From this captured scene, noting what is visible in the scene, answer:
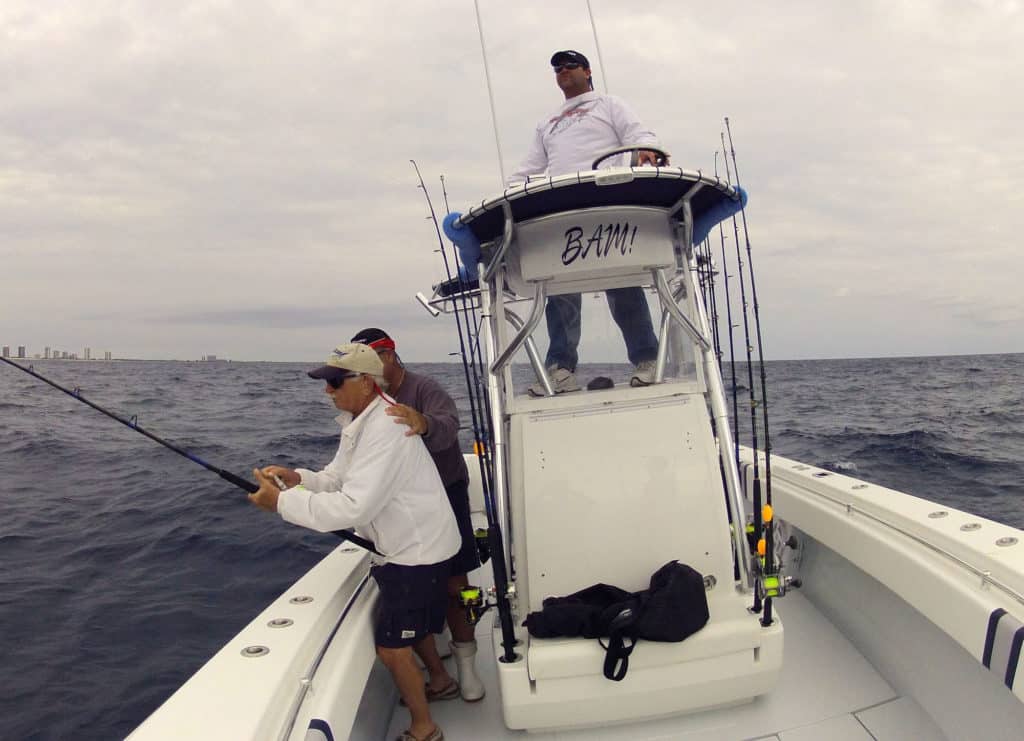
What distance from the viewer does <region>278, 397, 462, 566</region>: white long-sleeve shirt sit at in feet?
6.95

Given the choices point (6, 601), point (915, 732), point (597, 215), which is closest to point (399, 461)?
point (597, 215)

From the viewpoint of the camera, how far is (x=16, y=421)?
13.3 m

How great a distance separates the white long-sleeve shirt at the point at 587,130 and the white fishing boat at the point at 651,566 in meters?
0.48

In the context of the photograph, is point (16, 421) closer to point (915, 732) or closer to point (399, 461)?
point (399, 461)

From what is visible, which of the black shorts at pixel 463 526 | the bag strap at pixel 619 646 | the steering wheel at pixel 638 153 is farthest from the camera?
the black shorts at pixel 463 526

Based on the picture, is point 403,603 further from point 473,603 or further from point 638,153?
point 638,153

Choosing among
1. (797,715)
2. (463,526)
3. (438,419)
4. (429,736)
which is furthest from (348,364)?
(797,715)

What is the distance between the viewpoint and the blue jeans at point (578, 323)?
2.90m

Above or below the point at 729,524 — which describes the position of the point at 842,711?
below

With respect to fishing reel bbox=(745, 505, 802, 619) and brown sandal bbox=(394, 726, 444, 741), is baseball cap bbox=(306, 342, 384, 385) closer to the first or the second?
brown sandal bbox=(394, 726, 444, 741)

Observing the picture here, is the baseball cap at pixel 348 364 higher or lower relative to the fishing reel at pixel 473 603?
higher

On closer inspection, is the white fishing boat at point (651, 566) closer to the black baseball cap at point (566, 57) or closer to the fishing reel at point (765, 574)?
the fishing reel at point (765, 574)

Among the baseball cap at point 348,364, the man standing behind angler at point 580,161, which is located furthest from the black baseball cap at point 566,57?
the baseball cap at point 348,364

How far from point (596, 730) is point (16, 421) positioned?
1483 cm
